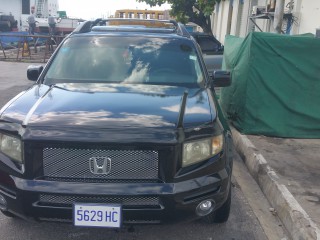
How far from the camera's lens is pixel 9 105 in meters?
3.47

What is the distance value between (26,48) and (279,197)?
714 inches

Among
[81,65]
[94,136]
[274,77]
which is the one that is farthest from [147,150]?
[274,77]

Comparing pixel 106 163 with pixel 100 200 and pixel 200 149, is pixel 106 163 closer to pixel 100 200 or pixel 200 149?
pixel 100 200

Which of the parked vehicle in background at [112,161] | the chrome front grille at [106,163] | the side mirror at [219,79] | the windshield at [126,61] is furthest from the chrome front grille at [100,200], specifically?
the side mirror at [219,79]

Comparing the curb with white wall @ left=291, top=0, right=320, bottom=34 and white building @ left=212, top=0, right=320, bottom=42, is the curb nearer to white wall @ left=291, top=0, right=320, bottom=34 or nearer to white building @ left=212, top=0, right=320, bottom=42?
white wall @ left=291, top=0, right=320, bottom=34

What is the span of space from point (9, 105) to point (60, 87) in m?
0.55

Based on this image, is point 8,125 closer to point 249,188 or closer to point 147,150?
point 147,150

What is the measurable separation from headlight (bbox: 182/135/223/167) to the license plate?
0.58 meters

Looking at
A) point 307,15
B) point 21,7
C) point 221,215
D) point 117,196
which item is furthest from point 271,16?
point 21,7

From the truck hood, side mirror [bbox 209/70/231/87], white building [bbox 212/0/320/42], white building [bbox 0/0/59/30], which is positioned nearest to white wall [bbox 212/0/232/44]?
white building [bbox 212/0/320/42]

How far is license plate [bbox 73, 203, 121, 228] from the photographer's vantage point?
9.43ft

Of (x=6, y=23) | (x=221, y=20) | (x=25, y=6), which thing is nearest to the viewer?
(x=221, y=20)

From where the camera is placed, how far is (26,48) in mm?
20109

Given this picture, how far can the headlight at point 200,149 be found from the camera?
2.98 meters
